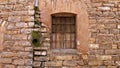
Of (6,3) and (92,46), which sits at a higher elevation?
(6,3)

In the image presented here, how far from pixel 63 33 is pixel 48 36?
15.9 inches

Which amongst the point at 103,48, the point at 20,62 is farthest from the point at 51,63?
the point at 103,48

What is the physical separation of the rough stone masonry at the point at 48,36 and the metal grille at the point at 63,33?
184mm

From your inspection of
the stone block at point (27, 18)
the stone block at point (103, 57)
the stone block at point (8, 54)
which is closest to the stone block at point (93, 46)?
the stone block at point (103, 57)

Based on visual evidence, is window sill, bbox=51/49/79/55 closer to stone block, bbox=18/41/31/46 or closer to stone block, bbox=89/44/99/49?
stone block, bbox=89/44/99/49

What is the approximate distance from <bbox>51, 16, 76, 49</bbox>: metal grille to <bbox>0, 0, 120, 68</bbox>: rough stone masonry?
18 centimetres

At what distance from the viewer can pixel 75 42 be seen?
6117mm

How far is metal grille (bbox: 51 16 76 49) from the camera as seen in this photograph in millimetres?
6113

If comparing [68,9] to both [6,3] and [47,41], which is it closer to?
[47,41]

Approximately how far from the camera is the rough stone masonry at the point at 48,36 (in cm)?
586

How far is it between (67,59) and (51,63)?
40 centimetres

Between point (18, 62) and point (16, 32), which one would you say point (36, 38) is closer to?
point (16, 32)

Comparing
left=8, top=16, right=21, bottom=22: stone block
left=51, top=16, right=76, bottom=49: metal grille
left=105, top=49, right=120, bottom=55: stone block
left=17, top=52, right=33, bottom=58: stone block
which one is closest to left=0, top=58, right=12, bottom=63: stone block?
left=17, top=52, right=33, bottom=58: stone block

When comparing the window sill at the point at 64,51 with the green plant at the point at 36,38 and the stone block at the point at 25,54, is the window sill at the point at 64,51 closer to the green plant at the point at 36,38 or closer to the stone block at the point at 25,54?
the green plant at the point at 36,38
